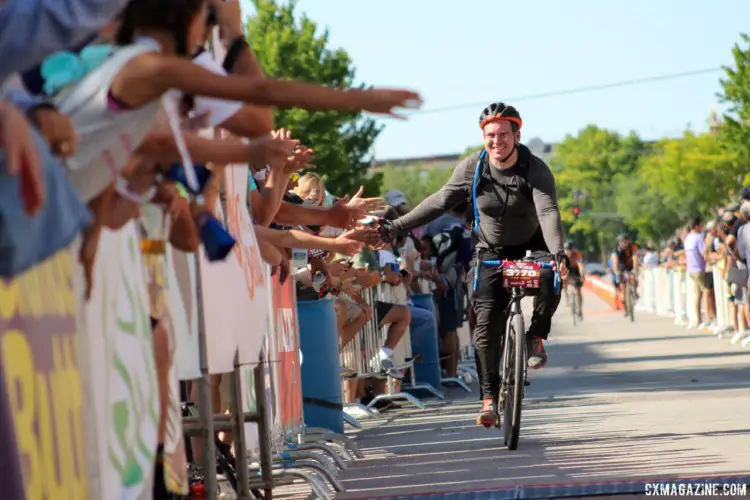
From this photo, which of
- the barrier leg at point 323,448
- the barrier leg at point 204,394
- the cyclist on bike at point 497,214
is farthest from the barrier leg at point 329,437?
the barrier leg at point 204,394

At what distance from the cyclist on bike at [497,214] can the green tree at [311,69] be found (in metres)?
49.5

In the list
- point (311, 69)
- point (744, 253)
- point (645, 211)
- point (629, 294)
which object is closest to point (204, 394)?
point (744, 253)

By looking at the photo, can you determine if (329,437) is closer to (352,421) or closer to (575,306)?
(352,421)

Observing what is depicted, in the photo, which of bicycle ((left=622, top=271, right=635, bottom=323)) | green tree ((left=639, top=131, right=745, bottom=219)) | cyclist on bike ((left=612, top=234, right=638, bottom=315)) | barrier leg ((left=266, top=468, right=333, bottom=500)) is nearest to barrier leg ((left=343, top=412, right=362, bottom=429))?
barrier leg ((left=266, top=468, right=333, bottom=500))

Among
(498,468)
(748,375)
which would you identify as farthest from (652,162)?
(498,468)

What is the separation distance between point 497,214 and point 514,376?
121 centimetres

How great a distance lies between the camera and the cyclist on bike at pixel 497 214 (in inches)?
431

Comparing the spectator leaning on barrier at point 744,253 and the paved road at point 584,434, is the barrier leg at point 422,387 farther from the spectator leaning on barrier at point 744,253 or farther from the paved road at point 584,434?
the spectator leaning on barrier at point 744,253

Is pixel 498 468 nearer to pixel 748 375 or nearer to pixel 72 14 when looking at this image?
pixel 72 14

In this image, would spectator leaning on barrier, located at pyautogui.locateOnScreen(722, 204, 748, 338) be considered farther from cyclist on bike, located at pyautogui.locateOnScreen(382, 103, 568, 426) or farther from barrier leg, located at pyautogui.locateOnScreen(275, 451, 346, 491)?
barrier leg, located at pyautogui.locateOnScreen(275, 451, 346, 491)

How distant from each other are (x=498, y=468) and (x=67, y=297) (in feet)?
16.6

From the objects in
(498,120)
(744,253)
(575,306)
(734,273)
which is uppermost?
(498,120)

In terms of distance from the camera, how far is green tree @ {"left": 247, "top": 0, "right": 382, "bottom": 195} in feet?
203

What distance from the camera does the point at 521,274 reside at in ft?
34.7
